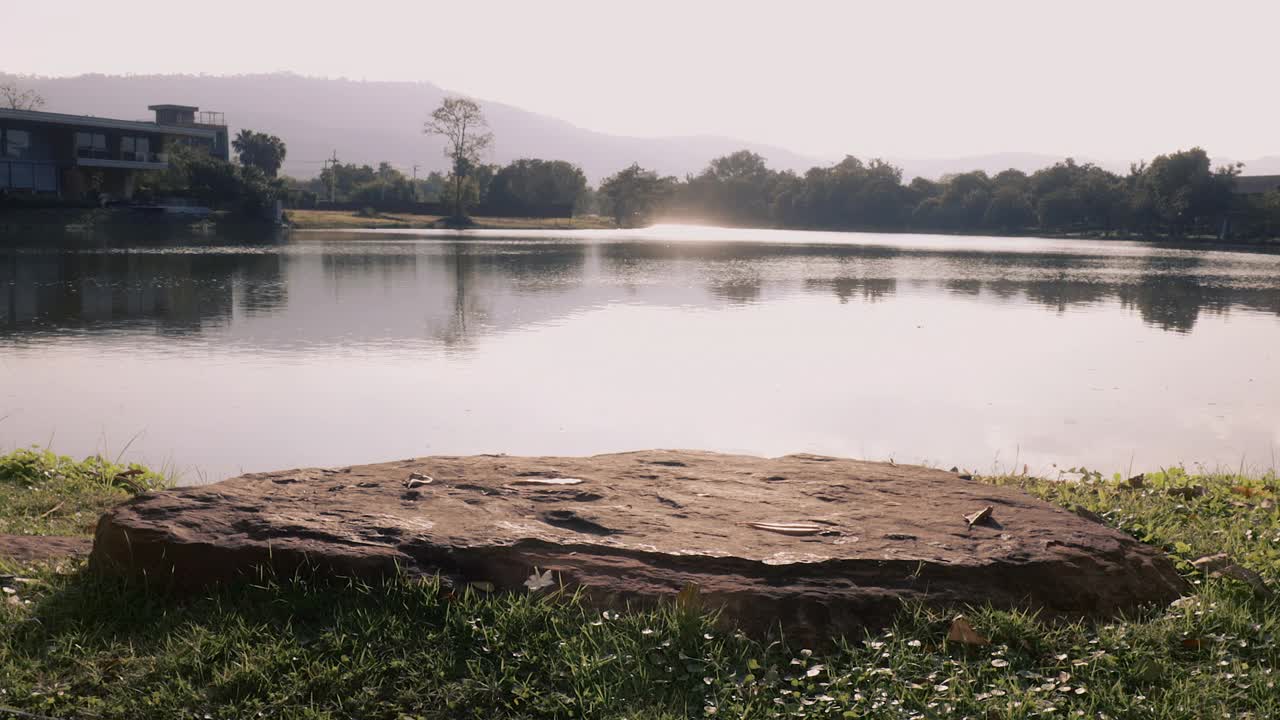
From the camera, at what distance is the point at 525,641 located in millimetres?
3525

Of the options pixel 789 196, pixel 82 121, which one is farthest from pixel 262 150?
pixel 789 196

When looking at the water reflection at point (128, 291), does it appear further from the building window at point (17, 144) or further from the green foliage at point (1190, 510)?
the building window at point (17, 144)

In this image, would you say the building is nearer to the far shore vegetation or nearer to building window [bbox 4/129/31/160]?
building window [bbox 4/129/31/160]

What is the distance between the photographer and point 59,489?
20.5 feet

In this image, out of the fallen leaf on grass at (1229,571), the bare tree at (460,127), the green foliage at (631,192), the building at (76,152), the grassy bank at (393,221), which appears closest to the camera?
the fallen leaf on grass at (1229,571)

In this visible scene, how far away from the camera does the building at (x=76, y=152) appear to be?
51.4 meters

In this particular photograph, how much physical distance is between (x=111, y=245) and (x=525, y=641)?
3704 centimetres

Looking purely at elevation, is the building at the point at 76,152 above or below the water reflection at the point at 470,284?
above

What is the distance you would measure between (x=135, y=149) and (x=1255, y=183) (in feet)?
300

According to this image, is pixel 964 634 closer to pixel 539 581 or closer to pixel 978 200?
pixel 539 581

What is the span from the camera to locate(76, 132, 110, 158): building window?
53.8 meters

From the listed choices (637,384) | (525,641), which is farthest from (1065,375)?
(525,641)

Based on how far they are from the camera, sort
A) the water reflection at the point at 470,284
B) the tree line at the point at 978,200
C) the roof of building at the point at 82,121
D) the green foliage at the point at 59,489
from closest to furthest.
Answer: the green foliage at the point at 59,489 < the water reflection at the point at 470,284 < the roof of building at the point at 82,121 < the tree line at the point at 978,200

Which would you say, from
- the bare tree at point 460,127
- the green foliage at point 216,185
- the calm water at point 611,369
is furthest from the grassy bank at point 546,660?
the bare tree at point 460,127
